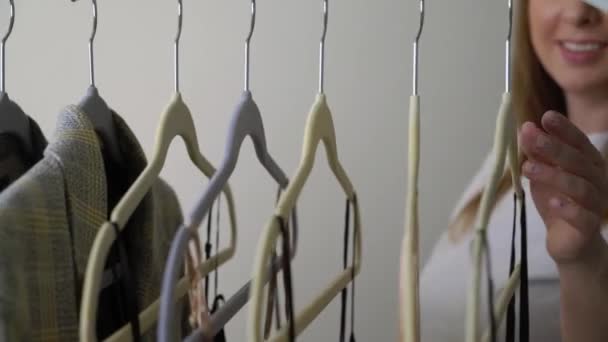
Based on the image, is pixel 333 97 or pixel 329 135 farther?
pixel 333 97

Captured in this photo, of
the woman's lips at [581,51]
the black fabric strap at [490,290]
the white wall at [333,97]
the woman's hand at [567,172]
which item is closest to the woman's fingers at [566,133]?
the woman's hand at [567,172]

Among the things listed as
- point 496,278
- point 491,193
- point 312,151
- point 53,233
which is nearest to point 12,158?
point 53,233

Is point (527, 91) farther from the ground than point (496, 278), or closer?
farther from the ground

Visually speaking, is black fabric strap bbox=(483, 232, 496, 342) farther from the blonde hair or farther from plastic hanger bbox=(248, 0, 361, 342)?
the blonde hair

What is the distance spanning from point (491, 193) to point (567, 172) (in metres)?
0.07

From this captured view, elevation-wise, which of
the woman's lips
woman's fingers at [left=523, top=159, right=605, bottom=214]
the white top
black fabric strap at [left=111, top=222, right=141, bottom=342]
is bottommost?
the white top

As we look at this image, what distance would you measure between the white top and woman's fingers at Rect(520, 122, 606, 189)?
32 centimetres

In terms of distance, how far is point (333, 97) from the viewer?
1.01 meters

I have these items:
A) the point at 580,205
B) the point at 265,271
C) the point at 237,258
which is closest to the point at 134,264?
the point at 265,271

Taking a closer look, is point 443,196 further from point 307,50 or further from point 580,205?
point 580,205

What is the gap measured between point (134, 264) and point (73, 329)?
9 centimetres

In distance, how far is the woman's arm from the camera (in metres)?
0.44

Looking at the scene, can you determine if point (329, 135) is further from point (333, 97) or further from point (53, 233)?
point (333, 97)

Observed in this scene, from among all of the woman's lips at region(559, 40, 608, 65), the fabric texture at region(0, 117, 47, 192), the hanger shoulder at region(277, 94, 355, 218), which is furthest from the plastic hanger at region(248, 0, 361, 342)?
the woman's lips at region(559, 40, 608, 65)
